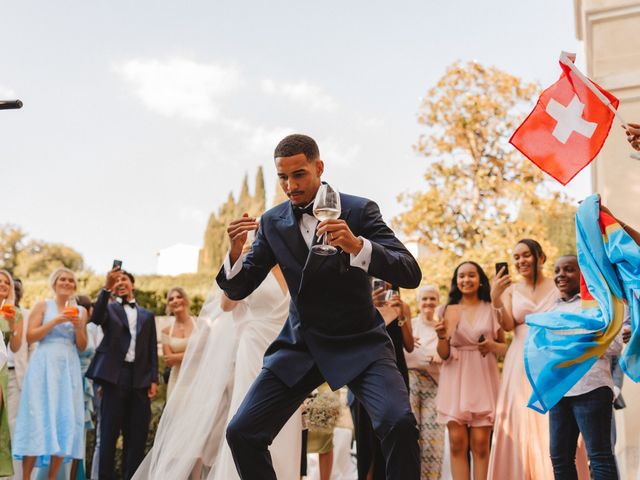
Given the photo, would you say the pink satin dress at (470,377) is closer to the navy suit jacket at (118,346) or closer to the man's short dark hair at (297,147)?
the navy suit jacket at (118,346)

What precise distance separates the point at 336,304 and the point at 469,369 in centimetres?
326

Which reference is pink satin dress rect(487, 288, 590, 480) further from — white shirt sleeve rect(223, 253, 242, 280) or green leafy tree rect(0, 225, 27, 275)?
green leafy tree rect(0, 225, 27, 275)

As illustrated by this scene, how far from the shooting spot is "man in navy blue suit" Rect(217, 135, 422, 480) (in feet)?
12.0

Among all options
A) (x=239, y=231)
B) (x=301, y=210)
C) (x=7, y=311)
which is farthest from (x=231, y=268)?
(x=7, y=311)

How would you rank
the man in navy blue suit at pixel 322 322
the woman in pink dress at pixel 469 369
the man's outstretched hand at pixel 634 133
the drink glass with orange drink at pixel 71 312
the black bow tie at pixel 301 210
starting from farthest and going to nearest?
the drink glass with orange drink at pixel 71 312 → the woman in pink dress at pixel 469 369 → the man's outstretched hand at pixel 634 133 → the black bow tie at pixel 301 210 → the man in navy blue suit at pixel 322 322

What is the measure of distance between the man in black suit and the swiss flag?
13.9ft

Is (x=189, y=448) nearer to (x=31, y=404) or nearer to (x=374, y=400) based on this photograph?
(x=31, y=404)

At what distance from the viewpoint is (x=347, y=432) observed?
376 inches

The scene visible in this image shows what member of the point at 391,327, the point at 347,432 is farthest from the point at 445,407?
the point at 347,432

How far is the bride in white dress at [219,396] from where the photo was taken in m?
6.23

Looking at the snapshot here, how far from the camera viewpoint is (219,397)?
669cm

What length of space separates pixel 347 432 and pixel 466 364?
10.3ft

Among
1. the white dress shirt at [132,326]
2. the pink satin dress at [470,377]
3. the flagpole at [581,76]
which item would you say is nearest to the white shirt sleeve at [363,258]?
the flagpole at [581,76]

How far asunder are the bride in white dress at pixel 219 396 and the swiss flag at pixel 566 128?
2581 millimetres
